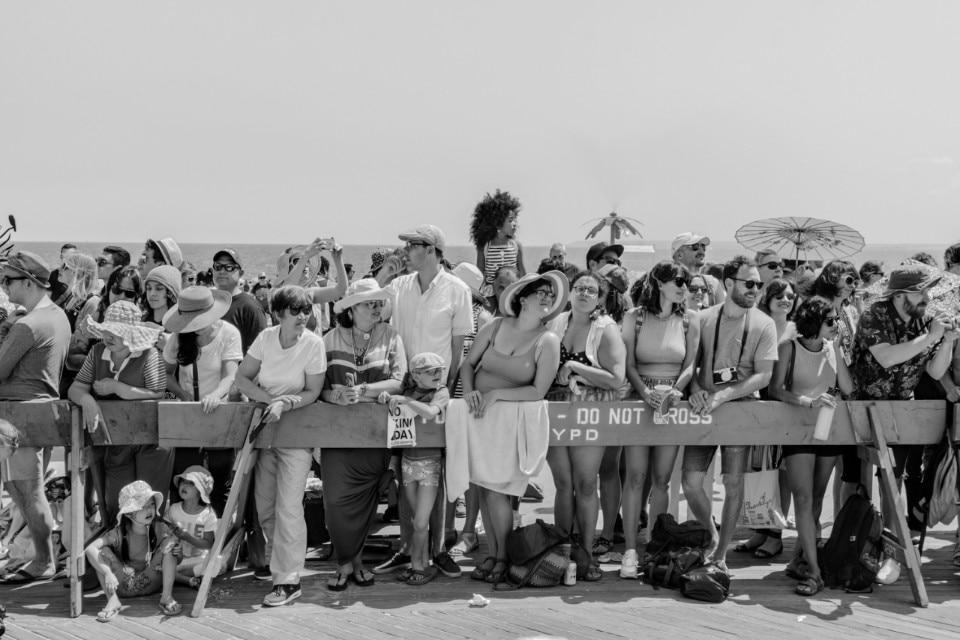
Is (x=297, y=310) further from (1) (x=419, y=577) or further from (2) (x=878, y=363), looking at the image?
(2) (x=878, y=363)

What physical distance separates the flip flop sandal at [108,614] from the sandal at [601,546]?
3.09 m

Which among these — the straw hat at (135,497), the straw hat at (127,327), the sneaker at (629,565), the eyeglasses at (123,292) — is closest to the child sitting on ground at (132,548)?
the straw hat at (135,497)

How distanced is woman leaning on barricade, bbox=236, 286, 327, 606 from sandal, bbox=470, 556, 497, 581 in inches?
43.4

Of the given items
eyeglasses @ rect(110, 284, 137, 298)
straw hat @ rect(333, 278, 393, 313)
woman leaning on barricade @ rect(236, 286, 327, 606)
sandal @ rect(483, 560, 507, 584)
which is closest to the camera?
sandal @ rect(483, 560, 507, 584)

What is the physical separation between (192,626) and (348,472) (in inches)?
49.2

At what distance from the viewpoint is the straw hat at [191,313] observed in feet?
18.4

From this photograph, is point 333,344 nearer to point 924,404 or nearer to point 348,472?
point 348,472

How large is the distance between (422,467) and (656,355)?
1.65 metres

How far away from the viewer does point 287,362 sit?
5422 mm

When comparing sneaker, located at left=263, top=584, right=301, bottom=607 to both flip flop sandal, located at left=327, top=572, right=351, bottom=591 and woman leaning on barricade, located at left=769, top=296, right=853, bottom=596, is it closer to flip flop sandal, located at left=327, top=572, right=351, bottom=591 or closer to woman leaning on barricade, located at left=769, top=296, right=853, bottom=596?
flip flop sandal, located at left=327, top=572, right=351, bottom=591

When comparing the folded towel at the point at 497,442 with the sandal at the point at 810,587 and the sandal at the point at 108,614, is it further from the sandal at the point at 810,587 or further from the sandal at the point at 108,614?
the sandal at the point at 108,614

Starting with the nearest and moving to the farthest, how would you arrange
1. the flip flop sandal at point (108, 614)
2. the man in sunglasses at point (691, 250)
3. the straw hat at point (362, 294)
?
the flip flop sandal at point (108, 614), the straw hat at point (362, 294), the man in sunglasses at point (691, 250)

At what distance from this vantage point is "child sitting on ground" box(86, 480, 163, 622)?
5.27 meters

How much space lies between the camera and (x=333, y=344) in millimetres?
5625
